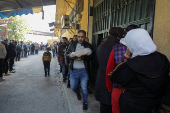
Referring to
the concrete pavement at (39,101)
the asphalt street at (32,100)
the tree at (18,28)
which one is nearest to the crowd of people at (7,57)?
the asphalt street at (32,100)

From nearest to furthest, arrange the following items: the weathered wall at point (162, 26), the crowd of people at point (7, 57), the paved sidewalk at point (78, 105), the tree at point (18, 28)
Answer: the weathered wall at point (162, 26) < the paved sidewalk at point (78, 105) < the crowd of people at point (7, 57) < the tree at point (18, 28)

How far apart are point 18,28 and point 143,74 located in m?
30.0

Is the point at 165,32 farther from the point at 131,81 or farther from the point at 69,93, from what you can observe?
the point at 69,93

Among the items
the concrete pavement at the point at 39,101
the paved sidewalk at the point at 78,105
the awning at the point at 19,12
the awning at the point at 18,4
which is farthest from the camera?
the awning at the point at 19,12

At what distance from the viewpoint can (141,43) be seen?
1.38 m

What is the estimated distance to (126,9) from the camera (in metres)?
3.13

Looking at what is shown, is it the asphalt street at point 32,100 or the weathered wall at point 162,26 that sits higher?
the weathered wall at point 162,26

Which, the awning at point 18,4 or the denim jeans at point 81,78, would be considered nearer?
the denim jeans at point 81,78

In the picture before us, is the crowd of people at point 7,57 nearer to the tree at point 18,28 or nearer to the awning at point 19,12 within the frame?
the awning at point 19,12

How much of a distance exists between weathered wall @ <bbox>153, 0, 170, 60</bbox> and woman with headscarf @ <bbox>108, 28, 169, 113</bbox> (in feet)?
1.97

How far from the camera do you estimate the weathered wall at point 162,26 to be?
6.25 feet

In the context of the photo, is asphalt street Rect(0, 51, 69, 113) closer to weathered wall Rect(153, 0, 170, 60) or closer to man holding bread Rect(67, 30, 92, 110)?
man holding bread Rect(67, 30, 92, 110)

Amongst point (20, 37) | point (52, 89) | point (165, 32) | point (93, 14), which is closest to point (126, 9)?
point (165, 32)

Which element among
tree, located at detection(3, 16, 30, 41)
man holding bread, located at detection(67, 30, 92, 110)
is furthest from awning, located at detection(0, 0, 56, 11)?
tree, located at detection(3, 16, 30, 41)
